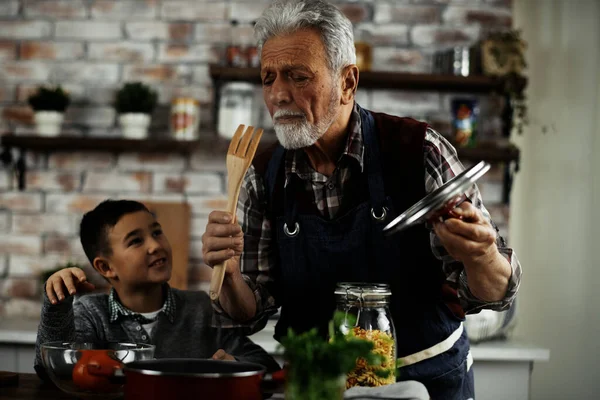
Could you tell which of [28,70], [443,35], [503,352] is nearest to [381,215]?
[503,352]

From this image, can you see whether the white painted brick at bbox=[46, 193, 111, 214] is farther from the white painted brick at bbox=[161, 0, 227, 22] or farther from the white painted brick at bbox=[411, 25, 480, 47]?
the white painted brick at bbox=[411, 25, 480, 47]

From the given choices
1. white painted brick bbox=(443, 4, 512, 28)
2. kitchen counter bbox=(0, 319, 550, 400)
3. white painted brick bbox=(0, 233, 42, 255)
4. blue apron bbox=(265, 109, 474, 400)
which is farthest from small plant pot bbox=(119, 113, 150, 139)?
blue apron bbox=(265, 109, 474, 400)

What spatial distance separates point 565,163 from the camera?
9.74 ft

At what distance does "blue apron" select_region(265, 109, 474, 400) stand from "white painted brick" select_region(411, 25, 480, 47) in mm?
1556

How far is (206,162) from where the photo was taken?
9.94ft

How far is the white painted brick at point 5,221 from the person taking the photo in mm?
3029

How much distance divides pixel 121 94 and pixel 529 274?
65.1 inches

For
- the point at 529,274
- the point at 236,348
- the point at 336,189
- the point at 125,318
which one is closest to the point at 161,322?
the point at 125,318

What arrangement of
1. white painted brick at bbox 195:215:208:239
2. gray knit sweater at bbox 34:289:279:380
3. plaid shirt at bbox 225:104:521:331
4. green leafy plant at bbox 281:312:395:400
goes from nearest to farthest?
green leafy plant at bbox 281:312:395:400 → plaid shirt at bbox 225:104:521:331 → gray knit sweater at bbox 34:289:279:380 → white painted brick at bbox 195:215:208:239

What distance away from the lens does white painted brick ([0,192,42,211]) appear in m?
3.04

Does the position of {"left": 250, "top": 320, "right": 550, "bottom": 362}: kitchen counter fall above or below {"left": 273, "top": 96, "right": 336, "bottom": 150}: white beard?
below

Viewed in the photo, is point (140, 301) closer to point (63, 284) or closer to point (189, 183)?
point (63, 284)

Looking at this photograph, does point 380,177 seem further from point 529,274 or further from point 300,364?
point 529,274

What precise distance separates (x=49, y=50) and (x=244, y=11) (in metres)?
0.76
